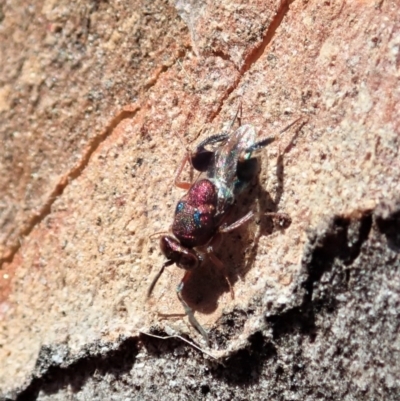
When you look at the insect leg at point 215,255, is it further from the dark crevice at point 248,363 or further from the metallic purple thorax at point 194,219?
the dark crevice at point 248,363

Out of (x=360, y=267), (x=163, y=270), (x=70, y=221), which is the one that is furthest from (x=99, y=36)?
(x=360, y=267)

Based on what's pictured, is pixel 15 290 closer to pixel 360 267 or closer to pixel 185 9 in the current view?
pixel 185 9

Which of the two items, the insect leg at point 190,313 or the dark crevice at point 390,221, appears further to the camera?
the insect leg at point 190,313

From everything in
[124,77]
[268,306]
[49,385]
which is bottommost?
[49,385]

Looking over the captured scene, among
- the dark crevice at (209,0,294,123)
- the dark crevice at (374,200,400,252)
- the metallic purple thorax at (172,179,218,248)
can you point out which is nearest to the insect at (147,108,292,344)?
the metallic purple thorax at (172,179,218,248)

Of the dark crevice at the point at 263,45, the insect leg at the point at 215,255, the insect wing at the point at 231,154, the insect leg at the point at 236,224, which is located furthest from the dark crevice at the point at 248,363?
the dark crevice at the point at 263,45

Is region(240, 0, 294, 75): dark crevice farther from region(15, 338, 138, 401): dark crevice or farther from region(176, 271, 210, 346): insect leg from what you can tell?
region(15, 338, 138, 401): dark crevice
